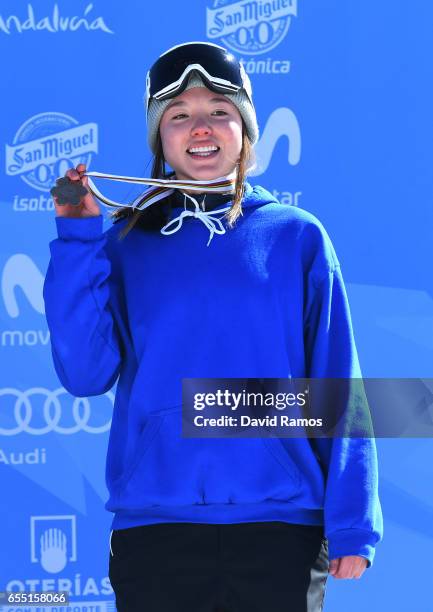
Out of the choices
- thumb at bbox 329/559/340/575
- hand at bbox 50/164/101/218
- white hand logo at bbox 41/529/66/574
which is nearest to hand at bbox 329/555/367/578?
thumb at bbox 329/559/340/575

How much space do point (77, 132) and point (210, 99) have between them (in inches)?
45.6

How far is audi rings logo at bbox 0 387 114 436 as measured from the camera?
3180 mm

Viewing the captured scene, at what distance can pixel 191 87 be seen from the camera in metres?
2.11

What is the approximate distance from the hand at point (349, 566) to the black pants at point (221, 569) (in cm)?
4

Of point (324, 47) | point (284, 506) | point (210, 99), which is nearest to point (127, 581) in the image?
point (284, 506)

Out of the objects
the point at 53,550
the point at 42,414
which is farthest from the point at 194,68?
the point at 53,550

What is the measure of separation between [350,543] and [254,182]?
1.54m

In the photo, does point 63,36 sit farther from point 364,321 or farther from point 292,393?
point 292,393

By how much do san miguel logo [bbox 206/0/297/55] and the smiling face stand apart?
1136 millimetres

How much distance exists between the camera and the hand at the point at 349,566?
191cm

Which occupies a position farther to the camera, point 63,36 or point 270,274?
point 63,36

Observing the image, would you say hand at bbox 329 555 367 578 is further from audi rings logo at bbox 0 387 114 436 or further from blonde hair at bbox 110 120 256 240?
audi rings logo at bbox 0 387 114 436

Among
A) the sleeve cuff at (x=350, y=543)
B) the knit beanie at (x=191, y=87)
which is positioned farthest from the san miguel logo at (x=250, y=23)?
the sleeve cuff at (x=350, y=543)

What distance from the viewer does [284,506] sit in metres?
1.91
